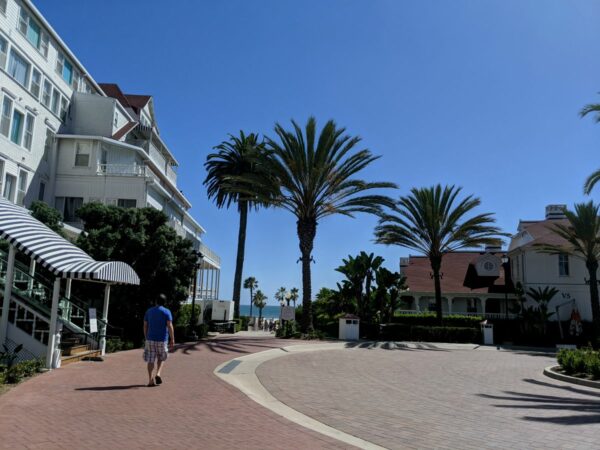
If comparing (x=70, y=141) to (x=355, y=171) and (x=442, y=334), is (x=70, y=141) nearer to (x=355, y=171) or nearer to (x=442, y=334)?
(x=355, y=171)

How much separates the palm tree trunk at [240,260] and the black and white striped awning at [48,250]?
29814 mm

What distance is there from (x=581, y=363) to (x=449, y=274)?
94.9 feet

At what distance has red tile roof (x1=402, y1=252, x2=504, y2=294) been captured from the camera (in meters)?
40.1

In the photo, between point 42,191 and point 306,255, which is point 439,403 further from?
point 42,191

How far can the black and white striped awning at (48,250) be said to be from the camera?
37.5ft

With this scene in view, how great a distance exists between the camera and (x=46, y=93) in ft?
95.5

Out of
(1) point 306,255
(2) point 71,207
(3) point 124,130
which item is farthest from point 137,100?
(1) point 306,255

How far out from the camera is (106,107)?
3297 centimetres

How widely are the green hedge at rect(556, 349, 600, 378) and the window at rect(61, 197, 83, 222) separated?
27.0 metres

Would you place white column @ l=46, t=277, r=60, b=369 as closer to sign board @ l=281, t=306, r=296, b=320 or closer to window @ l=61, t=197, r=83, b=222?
sign board @ l=281, t=306, r=296, b=320

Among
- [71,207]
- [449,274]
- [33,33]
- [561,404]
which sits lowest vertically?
[561,404]

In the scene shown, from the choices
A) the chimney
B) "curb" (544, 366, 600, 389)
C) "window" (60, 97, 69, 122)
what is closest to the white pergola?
"curb" (544, 366, 600, 389)

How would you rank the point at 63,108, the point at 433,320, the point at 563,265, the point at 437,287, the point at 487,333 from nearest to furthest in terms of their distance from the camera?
the point at 487,333 → the point at 63,108 → the point at 437,287 → the point at 433,320 → the point at 563,265

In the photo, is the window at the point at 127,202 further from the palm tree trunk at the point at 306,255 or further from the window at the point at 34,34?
the palm tree trunk at the point at 306,255
